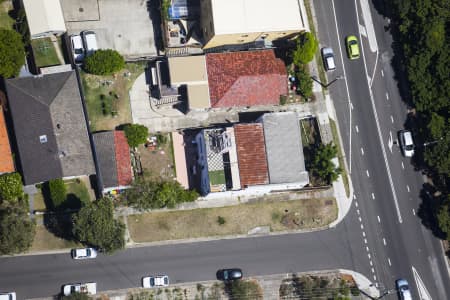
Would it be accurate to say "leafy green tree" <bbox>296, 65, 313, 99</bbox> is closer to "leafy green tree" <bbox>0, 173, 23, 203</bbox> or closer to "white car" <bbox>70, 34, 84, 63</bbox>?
"white car" <bbox>70, 34, 84, 63</bbox>

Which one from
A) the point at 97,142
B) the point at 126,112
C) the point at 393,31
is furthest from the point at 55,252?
the point at 393,31

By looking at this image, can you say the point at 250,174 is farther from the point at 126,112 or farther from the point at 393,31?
the point at 393,31

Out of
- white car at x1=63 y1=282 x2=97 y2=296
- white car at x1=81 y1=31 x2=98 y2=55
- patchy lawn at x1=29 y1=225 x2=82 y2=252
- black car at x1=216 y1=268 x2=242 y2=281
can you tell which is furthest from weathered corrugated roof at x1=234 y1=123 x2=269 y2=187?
patchy lawn at x1=29 y1=225 x2=82 y2=252

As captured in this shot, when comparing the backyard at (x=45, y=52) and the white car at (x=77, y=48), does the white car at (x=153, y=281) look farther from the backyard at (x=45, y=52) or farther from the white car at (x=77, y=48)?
the backyard at (x=45, y=52)

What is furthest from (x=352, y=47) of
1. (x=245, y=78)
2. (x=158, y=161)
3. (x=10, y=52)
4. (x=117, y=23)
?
(x=10, y=52)

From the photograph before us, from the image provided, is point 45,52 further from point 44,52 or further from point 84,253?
point 84,253

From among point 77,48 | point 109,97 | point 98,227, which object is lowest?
point 98,227

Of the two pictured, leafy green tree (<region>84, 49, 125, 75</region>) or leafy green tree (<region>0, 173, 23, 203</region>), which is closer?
leafy green tree (<region>0, 173, 23, 203</region>)
